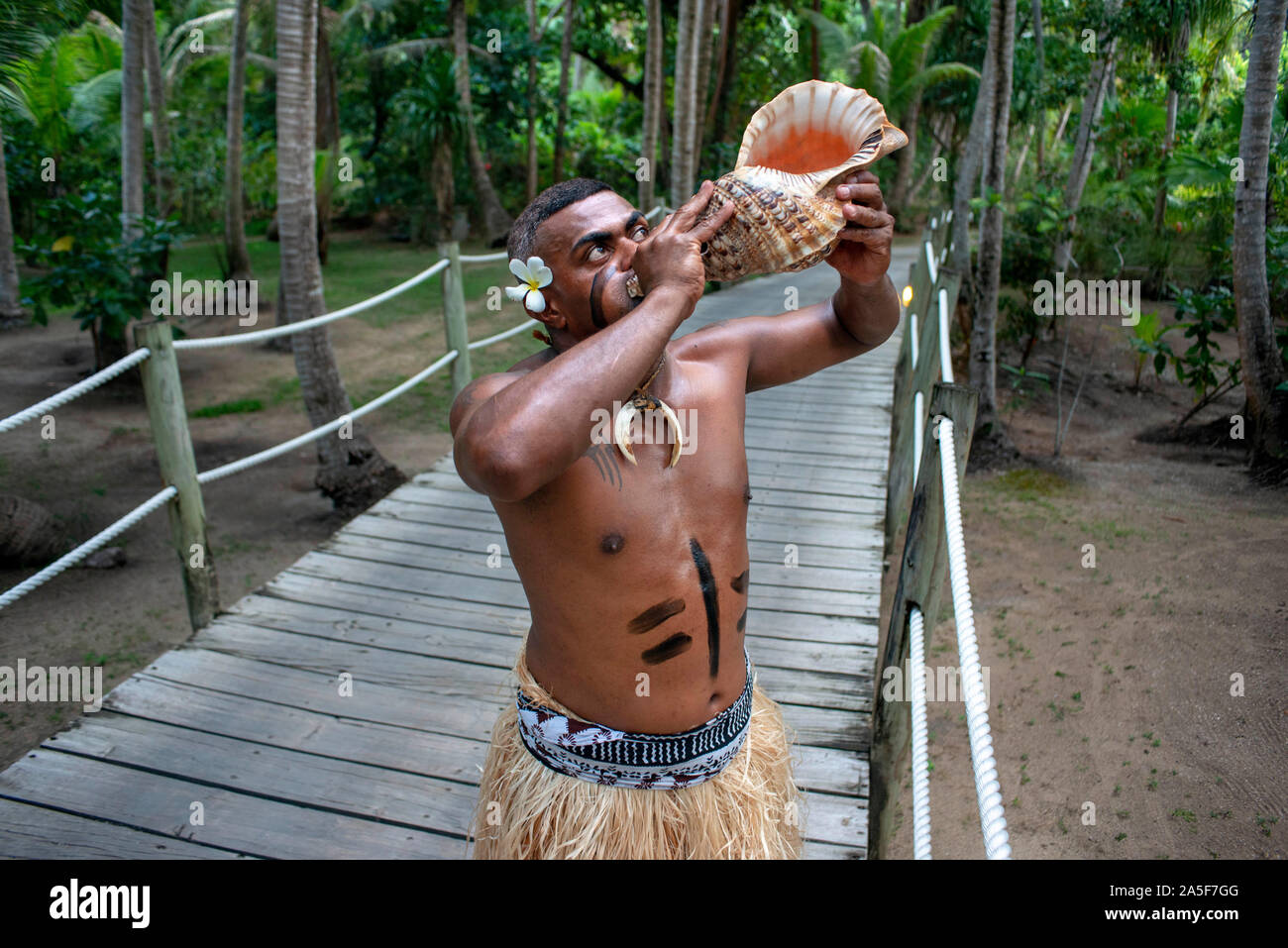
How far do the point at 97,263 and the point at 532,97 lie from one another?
997cm

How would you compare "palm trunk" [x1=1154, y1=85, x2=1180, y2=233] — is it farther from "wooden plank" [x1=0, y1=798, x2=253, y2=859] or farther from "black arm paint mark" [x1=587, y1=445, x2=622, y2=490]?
"wooden plank" [x1=0, y1=798, x2=253, y2=859]

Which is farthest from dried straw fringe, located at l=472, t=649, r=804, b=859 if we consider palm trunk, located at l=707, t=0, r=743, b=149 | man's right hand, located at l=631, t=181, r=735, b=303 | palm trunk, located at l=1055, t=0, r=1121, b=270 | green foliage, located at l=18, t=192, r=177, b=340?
palm trunk, located at l=707, t=0, r=743, b=149

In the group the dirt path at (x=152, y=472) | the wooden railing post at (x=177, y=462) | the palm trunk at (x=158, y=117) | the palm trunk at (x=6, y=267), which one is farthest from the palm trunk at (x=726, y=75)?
the wooden railing post at (x=177, y=462)

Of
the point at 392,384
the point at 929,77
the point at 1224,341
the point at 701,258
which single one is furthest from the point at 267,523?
the point at 929,77

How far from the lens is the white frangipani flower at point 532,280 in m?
1.44

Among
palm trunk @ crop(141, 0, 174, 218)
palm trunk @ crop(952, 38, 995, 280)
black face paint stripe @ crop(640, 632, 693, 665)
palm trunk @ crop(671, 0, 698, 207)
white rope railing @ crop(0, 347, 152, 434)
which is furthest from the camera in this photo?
palm trunk @ crop(141, 0, 174, 218)

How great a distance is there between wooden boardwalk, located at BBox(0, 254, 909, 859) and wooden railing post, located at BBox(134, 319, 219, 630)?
138mm

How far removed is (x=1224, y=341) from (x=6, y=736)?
12.3 m

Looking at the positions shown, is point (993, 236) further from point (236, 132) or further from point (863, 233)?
point (236, 132)

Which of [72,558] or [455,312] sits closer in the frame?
[72,558]

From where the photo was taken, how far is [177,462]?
3107 mm

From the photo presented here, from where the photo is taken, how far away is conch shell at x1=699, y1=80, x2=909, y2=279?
4.54 ft

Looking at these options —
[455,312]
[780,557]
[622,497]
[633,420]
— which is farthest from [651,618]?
[455,312]
